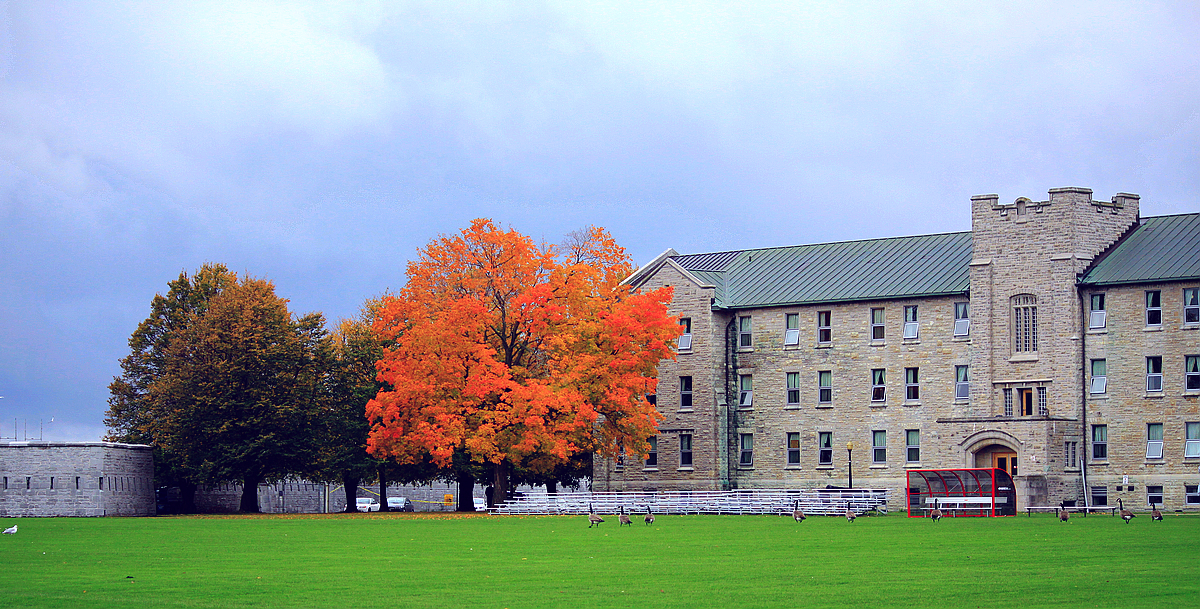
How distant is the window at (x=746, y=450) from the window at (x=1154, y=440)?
20107 millimetres

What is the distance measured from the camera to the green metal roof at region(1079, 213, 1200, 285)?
6888 cm

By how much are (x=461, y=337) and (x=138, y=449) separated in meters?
24.1

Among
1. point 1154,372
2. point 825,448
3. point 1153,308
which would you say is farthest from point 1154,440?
point 825,448

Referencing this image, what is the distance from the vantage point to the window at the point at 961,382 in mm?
74312

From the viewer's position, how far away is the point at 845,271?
80.9 metres

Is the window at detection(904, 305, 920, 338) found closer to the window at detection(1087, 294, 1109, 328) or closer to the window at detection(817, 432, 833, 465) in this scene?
the window at detection(817, 432, 833, 465)

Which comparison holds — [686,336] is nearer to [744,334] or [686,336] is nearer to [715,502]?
[744,334]

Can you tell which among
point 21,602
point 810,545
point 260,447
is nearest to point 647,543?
point 810,545

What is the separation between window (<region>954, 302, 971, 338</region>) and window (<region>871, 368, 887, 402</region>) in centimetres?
450

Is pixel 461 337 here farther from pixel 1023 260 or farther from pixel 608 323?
pixel 1023 260

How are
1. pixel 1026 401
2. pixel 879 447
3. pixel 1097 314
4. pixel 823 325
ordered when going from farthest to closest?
pixel 823 325, pixel 879 447, pixel 1026 401, pixel 1097 314

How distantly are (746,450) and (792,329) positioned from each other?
264 inches

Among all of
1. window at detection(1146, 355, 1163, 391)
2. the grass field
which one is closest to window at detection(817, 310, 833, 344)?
window at detection(1146, 355, 1163, 391)

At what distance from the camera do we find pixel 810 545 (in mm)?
38406
